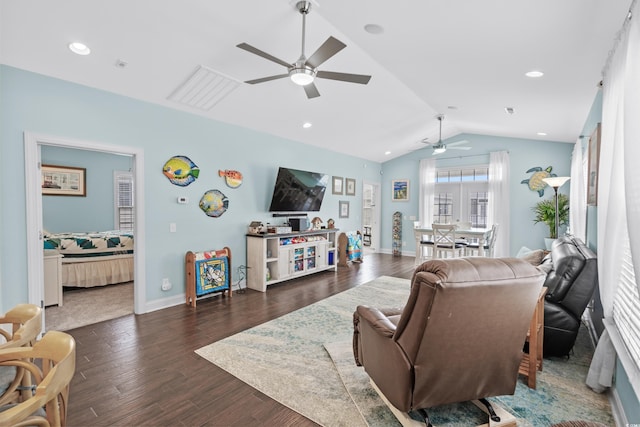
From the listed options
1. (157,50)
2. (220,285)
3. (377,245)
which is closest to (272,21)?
(157,50)

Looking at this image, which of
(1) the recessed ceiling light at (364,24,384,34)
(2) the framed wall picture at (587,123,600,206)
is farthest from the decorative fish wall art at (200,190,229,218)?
(2) the framed wall picture at (587,123,600,206)

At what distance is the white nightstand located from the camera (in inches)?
150

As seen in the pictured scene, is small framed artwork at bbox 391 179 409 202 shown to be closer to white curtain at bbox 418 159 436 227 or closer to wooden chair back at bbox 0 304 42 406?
white curtain at bbox 418 159 436 227

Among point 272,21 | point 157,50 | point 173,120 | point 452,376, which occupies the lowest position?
point 452,376

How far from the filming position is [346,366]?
254 cm

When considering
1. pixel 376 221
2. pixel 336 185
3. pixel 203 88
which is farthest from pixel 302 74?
pixel 376 221

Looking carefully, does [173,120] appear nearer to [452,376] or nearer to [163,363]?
[163,363]

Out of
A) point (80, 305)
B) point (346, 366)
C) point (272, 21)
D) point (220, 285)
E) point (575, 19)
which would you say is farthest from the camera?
point (220, 285)

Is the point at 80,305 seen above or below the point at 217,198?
below

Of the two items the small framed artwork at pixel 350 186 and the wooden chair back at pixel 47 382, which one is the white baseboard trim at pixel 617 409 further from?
the small framed artwork at pixel 350 186

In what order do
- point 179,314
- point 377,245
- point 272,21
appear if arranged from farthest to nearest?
point 377,245 → point 179,314 → point 272,21

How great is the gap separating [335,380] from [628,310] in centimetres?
194

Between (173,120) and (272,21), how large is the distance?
79.0 inches

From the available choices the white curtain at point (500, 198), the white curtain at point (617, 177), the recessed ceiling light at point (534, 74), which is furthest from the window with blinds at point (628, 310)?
the white curtain at point (500, 198)
